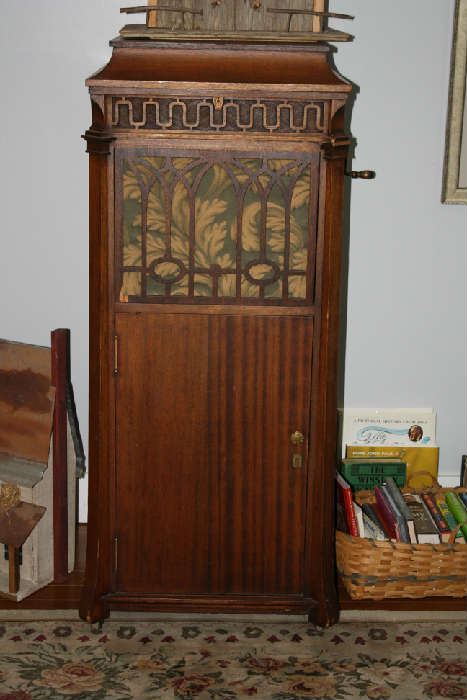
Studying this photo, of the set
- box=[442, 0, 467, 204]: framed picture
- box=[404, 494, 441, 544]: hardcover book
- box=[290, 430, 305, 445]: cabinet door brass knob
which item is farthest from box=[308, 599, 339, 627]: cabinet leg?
box=[442, 0, 467, 204]: framed picture

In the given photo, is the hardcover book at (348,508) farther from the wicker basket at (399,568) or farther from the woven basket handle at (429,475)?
the woven basket handle at (429,475)

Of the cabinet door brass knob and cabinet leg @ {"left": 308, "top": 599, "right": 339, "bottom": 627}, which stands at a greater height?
the cabinet door brass knob

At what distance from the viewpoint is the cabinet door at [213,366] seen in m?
2.67

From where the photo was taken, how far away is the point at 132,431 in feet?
9.29

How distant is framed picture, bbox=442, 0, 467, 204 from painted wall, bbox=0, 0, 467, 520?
50mm

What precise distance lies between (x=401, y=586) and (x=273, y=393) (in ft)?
2.78

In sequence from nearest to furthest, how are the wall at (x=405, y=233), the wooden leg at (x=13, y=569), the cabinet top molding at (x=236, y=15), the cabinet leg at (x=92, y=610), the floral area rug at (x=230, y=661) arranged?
the floral area rug at (x=230, y=661) → the cabinet top molding at (x=236, y=15) → the cabinet leg at (x=92, y=610) → the wooden leg at (x=13, y=569) → the wall at (x=405, y=233)

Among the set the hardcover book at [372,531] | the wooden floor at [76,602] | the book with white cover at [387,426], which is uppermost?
the book with white cover at [387,426]

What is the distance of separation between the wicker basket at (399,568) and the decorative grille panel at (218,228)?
35.7 inches

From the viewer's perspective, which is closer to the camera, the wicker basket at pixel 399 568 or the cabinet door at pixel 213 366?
the cabinet door at pixel 213 366

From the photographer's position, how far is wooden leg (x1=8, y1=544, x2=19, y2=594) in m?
3.03

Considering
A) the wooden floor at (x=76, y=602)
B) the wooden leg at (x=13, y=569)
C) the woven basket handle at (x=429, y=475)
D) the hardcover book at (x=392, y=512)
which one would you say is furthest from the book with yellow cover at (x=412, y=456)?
the wooden leg at (x=13, y=569)

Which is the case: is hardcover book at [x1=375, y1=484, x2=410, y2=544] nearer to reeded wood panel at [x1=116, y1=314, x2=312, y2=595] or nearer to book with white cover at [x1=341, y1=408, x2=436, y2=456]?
book with white cover at [x1=341, y1=408, x2=436, y2=456]

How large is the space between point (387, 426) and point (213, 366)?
39.3 inches
